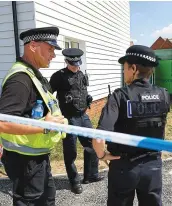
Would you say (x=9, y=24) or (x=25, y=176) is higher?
(x=9, y=24)

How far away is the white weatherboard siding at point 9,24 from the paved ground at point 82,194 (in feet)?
8.58

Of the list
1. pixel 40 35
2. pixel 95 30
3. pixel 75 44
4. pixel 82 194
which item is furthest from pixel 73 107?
pixel 95 30

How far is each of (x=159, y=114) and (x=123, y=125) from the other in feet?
0.98

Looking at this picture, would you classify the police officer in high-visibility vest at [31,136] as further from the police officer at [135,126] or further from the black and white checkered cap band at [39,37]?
the police officer at [135,126]

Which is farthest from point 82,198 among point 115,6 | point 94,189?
point 115,6

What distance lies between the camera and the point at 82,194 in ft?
13.1

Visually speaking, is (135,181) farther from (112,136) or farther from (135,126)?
(112,136)

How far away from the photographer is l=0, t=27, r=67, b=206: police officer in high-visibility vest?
6.70ft

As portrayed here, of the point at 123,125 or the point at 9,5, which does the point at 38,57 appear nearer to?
the point at 123,125

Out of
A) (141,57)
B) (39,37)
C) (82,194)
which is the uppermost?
(39,37)

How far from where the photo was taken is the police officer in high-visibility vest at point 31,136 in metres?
2.04

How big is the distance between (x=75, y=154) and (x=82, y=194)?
56 cm

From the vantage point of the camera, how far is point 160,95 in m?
2.23

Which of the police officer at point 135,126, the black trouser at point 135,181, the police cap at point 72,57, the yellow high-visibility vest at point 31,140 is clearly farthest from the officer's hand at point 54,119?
the police cap at point 72,57
